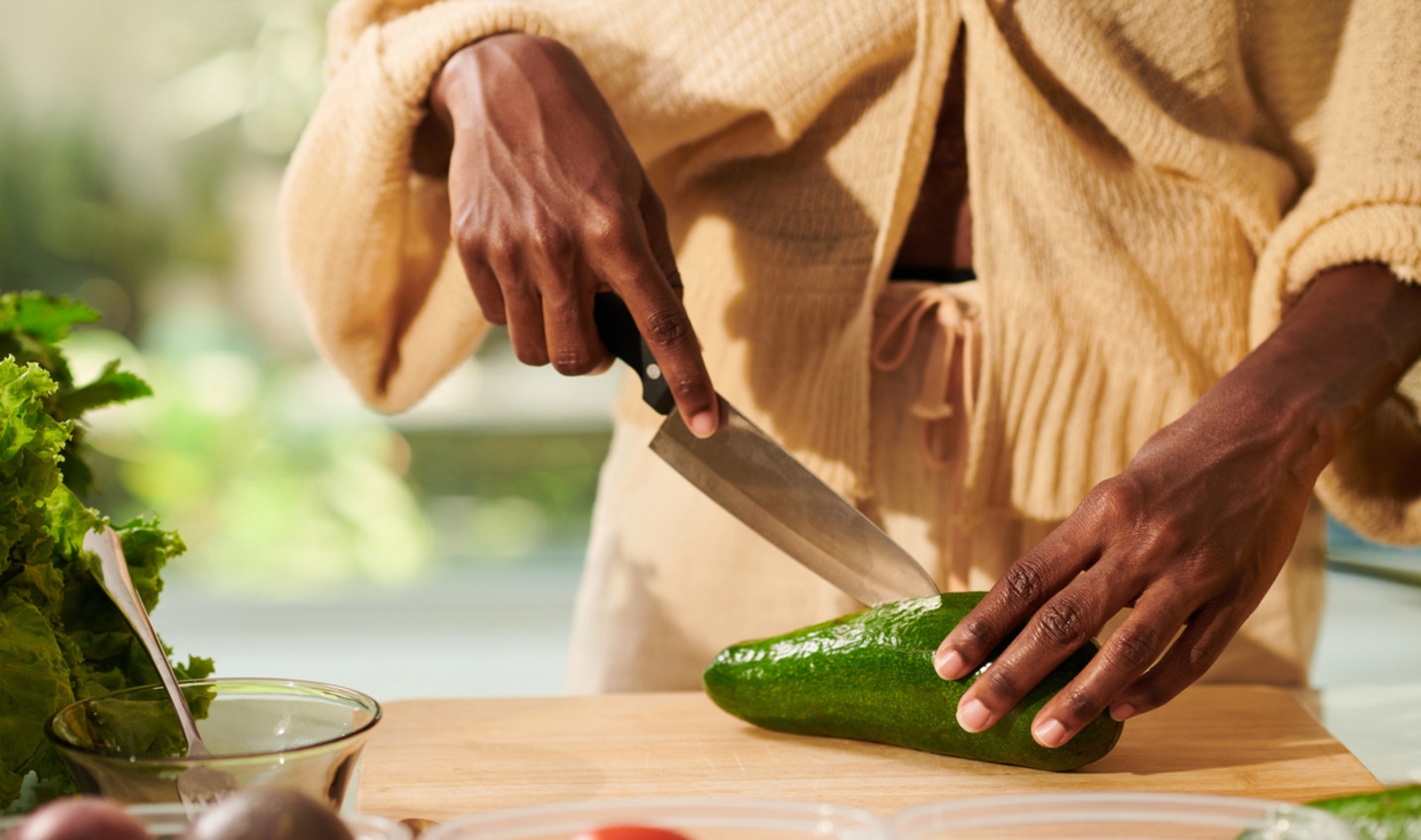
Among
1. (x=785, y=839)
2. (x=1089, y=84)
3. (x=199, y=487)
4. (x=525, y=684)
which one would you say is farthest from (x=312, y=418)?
(x=785, y=839)

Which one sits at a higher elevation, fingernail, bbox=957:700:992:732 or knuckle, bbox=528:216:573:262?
knuckle, bbox=528:216:573:262

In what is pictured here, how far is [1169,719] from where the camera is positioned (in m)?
1.09

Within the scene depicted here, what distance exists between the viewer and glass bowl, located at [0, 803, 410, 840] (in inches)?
22.6

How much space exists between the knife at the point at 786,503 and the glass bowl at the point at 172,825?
0.50 meters

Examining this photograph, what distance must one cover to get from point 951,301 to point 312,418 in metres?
2.68

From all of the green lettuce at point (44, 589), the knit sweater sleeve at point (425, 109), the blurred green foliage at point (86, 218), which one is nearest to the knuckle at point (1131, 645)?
the knit sweater sleeve at point (425, 109)

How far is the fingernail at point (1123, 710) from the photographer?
36.2 inches

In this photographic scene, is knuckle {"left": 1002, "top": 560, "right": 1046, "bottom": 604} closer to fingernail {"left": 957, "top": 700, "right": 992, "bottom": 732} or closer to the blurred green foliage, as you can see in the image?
fingernail {"left": 957, "top": 700, "right": 992, "bottom": 732}

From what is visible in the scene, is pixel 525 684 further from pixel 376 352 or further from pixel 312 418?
pixel 376 352

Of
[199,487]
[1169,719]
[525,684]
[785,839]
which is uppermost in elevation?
[785,839]

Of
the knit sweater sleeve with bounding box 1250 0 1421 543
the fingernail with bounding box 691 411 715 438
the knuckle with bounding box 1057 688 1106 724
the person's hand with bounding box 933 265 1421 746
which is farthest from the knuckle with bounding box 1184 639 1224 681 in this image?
the fingernail with bounding box 691 411 715 438

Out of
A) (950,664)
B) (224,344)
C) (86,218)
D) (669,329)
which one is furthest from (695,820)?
(86,218)

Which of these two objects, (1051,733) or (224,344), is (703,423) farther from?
(224,344)

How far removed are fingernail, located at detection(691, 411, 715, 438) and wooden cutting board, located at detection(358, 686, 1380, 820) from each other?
29cm
